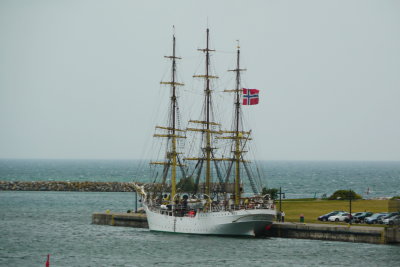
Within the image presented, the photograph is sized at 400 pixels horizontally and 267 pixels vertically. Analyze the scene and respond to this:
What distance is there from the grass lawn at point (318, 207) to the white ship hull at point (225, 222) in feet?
15.8

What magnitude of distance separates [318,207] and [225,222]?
2242cm

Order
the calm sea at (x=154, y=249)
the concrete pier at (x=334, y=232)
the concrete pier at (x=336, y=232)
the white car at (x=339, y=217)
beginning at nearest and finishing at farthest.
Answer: the calm sea at (x=154, y=249)
the concrete pier at (x=336, y=232)
the concrete pier at (x=334, y=232)
the white car at (x=339, y=217)

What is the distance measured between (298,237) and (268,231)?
4.53 meters

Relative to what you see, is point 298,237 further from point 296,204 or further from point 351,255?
point 296,204

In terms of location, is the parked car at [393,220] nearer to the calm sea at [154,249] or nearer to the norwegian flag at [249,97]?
the calm sea at [154,249]

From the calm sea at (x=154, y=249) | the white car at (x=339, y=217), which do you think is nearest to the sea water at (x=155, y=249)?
the calm sea at (x=154, y=249)

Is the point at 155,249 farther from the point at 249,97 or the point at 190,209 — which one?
the point at 249,97

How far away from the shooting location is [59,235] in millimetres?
88250

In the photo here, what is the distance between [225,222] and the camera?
83.2m

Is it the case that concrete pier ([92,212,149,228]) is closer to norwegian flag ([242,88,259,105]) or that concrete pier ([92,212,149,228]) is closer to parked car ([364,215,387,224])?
norwegian flag ([242,88,259,105])

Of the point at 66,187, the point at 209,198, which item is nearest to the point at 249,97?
the point at 209,198

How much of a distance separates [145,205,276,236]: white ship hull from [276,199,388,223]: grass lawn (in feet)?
15.8

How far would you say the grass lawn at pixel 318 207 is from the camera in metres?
89.8

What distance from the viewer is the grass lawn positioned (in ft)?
295
